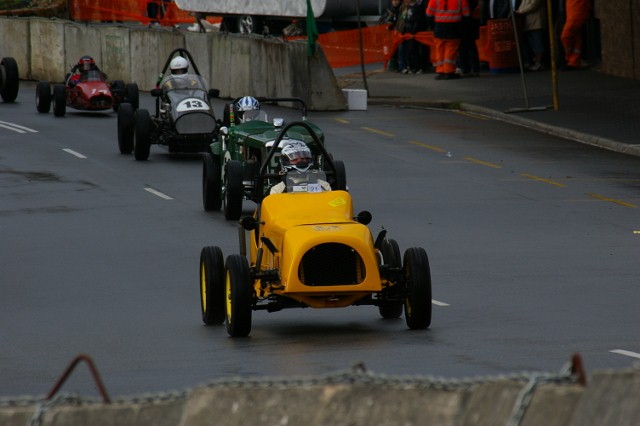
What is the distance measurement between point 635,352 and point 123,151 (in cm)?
1707

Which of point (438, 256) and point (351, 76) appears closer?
point (438, 256)

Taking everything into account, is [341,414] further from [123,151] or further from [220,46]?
[220,46]

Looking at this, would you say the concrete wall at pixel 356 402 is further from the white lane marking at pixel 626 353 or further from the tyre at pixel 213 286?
the tyre at pixel 213 286

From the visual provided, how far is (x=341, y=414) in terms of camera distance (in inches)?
190

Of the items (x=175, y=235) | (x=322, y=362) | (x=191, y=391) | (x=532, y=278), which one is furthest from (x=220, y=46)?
(x=191, y=391)

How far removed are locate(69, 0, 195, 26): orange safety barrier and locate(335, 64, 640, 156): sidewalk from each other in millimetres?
14081

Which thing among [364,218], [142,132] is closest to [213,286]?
[364,218]

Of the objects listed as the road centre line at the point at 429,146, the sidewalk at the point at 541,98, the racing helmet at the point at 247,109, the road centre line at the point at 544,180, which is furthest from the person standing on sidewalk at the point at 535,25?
the racing helmet at the point at 247,109

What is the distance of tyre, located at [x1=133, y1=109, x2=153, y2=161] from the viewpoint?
25953 mm

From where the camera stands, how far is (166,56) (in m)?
37.9

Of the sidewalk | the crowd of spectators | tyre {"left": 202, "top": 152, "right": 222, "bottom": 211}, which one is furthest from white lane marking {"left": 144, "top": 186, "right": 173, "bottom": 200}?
the crowd of spectators

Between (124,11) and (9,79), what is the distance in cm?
1801

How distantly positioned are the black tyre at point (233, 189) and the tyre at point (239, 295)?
24.4ft

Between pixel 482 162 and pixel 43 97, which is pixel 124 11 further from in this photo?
pixel 482 162
